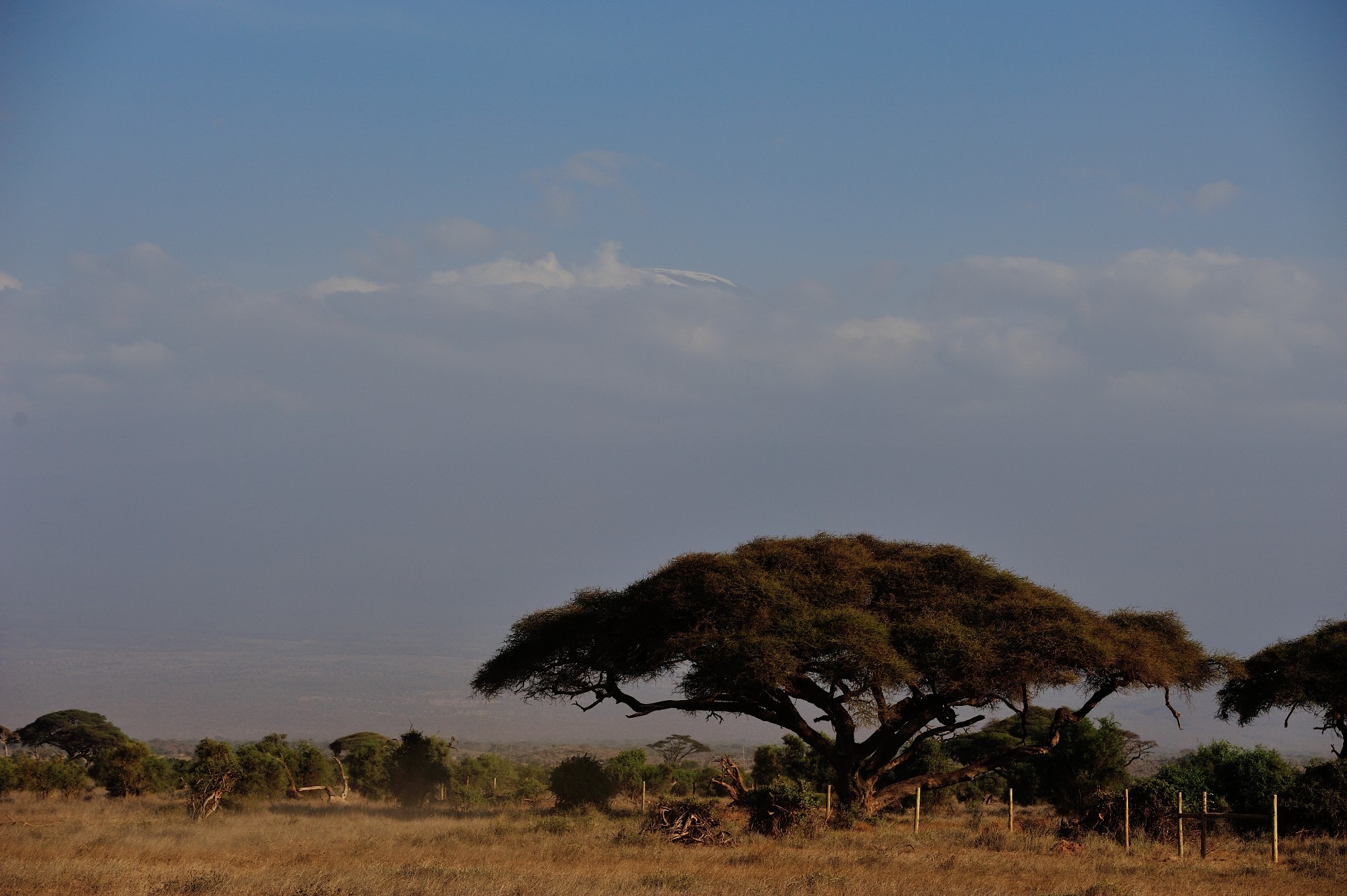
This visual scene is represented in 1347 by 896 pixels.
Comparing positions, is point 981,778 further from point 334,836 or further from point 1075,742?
point 334,836

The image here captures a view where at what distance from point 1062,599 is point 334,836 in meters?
21.0

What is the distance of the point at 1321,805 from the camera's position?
2700 cm

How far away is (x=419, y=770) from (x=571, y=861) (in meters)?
22.4

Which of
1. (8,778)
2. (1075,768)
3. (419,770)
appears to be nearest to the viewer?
(1075,768)

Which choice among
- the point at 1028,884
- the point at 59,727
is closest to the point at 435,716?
the point at 59,727

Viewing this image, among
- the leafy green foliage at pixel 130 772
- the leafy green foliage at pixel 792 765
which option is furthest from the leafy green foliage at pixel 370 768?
the leafy green foliage at pixel 792 765

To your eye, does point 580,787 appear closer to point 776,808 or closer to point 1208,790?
point 776,808

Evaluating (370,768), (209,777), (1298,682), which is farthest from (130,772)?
(1298,682)

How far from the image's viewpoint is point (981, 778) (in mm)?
45625

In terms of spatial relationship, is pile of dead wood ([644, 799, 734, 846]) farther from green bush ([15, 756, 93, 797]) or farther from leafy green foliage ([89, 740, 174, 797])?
green bush ([15, 756, 93, 797])

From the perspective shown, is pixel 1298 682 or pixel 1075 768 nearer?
pixel 1298 682

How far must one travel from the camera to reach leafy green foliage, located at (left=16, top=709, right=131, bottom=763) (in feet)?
201

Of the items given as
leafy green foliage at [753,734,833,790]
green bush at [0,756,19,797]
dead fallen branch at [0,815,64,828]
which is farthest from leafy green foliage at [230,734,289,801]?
leafy green foliage at [753,734,833,790]

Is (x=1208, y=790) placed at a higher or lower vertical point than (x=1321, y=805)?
lower
